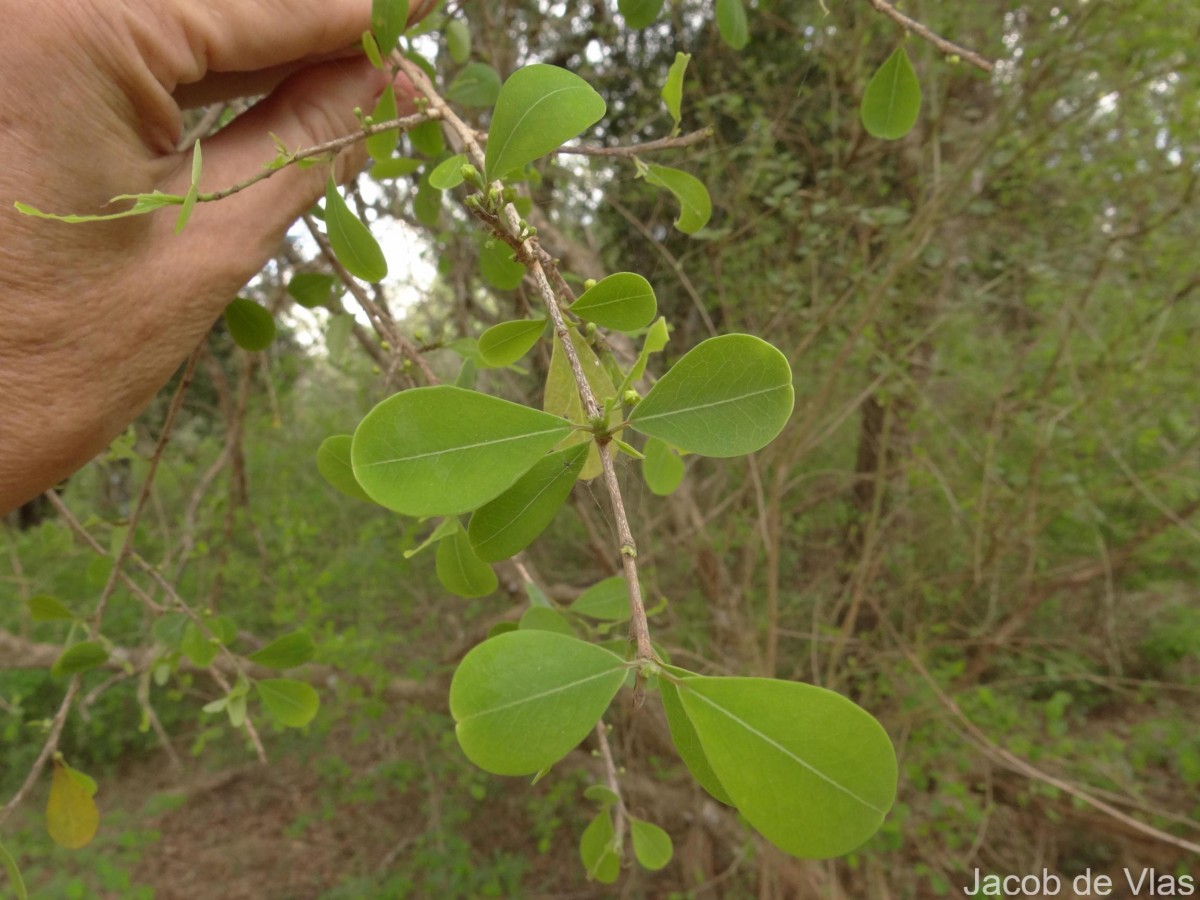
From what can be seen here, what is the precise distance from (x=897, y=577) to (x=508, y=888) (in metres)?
2.21

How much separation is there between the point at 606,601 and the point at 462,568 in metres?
0.21

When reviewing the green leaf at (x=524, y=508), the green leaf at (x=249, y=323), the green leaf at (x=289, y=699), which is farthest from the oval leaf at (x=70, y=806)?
the green leaf at (x=524, y=508)

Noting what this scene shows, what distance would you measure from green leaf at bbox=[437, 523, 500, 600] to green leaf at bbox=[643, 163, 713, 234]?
427 millimetres

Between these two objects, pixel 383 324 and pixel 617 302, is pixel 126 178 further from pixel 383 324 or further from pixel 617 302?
pixel 617 302

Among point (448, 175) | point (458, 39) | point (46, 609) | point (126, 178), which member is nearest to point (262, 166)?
point (126, 178)

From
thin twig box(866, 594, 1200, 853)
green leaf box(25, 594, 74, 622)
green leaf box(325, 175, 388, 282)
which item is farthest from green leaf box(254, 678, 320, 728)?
thin twig box(866, 594, 1200, 853)

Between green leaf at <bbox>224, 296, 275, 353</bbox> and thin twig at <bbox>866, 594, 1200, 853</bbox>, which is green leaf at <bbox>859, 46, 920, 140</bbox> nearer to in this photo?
green leaf at <bbox>224, 296, 275, 353</bbox>

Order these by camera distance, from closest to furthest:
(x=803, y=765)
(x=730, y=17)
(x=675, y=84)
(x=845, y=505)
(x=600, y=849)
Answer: (x=803, y=765), (x=675, y=84), (x=600, y=849), (x=730, y=17), (x=845, y=505)

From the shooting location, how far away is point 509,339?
58 centimetres

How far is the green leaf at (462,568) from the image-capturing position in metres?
0.65

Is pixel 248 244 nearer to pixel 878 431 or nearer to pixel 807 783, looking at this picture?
pixel 807 783

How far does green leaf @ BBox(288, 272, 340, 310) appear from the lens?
977mm

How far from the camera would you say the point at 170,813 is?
380 cm

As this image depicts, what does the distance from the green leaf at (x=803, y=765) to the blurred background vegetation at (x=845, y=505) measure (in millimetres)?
1523
